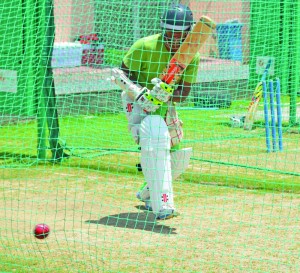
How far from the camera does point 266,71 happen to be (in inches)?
452

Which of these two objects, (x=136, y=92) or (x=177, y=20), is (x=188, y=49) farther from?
(x=136, y=92)

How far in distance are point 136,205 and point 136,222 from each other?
28.2 inches

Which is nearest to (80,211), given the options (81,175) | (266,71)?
(81,175)

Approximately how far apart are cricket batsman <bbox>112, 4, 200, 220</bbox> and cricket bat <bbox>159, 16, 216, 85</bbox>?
9cm

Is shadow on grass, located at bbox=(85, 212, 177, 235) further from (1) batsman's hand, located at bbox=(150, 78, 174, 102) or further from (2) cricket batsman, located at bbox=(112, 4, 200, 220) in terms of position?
(1) batsman's hand, located at bbox=(150, 78, 174, 102)

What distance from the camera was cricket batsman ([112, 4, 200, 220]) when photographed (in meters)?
6.72

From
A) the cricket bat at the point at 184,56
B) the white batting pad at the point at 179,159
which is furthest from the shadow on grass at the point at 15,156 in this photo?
the cricket bat at the point at 184,56

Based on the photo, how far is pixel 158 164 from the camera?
22.0ft

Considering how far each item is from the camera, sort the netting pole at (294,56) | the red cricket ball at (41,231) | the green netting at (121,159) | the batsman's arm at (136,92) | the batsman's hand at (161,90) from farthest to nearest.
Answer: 1. the netting pole at (294,56)
2. the batsman's arm at (136,92)
3. the batsman's hand at (161,90)
4. the red cricket ball at (41,231)
5. the green netting at (121,159)

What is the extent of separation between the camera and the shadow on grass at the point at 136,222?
6.69 metres

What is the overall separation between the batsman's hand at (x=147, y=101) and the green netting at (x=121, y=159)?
22.2 inches

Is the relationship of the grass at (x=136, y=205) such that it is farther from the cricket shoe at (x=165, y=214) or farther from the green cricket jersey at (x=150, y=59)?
the green cricket jersey at (x=150, y=59)

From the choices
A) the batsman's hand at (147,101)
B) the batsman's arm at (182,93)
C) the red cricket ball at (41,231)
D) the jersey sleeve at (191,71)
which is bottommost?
the red cricket ball at (41,231)

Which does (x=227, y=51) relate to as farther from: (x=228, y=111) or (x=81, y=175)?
(x=81, y=175)
